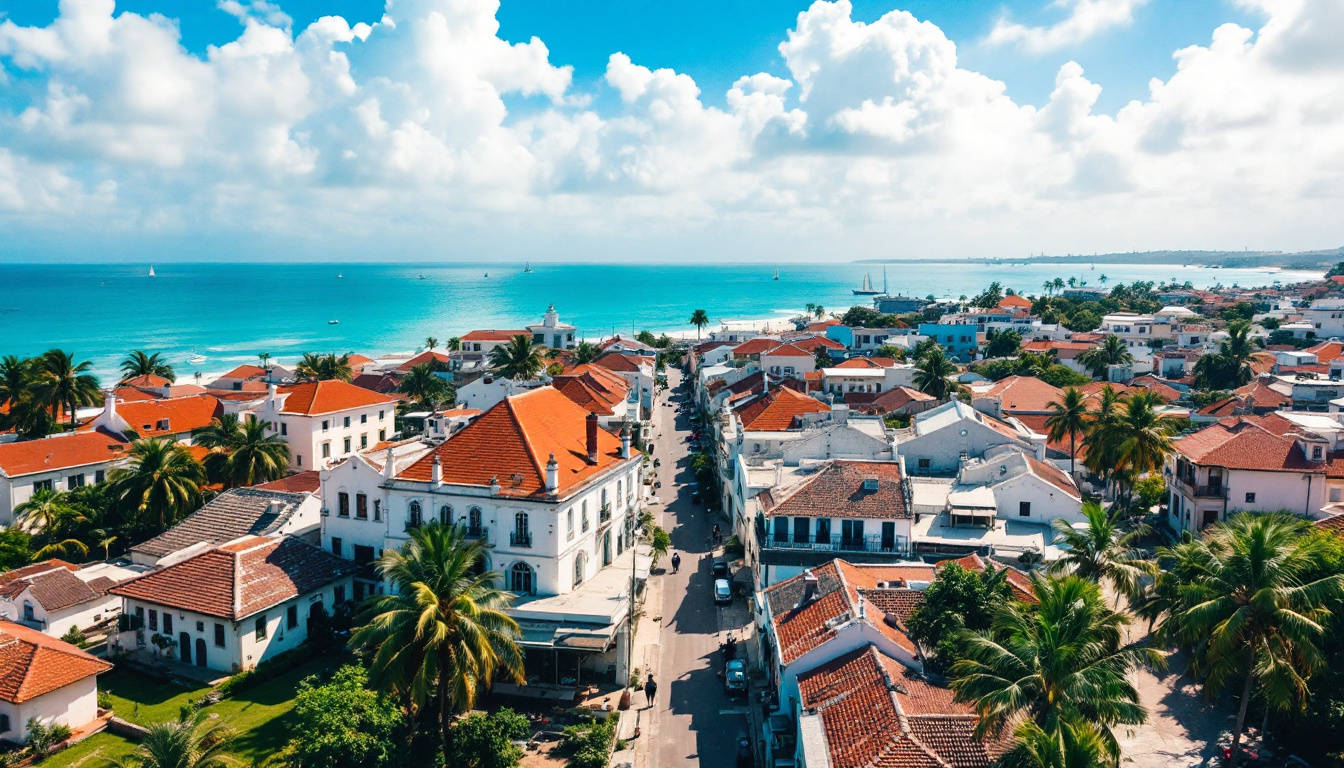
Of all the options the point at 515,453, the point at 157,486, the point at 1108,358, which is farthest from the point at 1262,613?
the point at 1108,358

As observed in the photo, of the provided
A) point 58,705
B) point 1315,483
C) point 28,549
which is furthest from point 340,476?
point 1315,483

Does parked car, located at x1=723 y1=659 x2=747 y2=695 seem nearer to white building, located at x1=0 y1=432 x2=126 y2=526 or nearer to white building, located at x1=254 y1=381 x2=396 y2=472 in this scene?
white building, located at x1=254 y1=381 x2=396 y2=472

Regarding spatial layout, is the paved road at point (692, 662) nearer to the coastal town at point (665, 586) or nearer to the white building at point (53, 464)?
the coastal town at point (665, 586)

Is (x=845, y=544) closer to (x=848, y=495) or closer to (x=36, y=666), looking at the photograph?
(x=848, y=495)

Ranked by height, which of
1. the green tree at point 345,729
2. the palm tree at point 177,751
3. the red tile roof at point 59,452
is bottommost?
the green tree at point 345,729

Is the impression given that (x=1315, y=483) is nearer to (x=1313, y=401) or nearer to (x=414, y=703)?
(x=1313, y=401)

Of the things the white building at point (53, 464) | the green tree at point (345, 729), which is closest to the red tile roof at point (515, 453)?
the green tree at point (345, 729)

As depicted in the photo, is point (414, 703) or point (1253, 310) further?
point (1253, 310)
